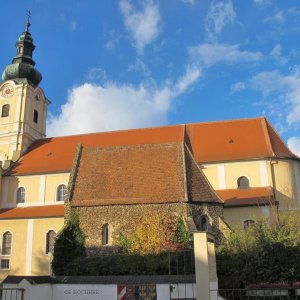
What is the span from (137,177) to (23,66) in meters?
23.3

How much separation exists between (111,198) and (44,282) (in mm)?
8301

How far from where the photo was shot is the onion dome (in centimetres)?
Answer: 4131

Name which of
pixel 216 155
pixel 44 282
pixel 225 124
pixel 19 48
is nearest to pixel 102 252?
pixel 44 282

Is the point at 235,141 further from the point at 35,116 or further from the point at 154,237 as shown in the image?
the point at 35,116

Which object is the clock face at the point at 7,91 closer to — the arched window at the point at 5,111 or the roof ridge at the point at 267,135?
the arched window at the point at 5,111

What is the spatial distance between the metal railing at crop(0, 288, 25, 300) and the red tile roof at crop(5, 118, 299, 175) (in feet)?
65.8

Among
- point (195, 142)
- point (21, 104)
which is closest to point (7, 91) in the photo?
point (21, 104)

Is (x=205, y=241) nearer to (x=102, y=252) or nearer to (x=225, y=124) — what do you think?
(x=102, y=252)

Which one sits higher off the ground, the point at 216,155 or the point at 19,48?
the point at 19,48

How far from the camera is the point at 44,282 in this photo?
15.0 metres

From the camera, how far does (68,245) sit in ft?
72.1

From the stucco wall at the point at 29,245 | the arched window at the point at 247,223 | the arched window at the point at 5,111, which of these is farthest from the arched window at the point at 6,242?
the arched window at the point at 247,223

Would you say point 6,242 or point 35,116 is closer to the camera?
point 6,242

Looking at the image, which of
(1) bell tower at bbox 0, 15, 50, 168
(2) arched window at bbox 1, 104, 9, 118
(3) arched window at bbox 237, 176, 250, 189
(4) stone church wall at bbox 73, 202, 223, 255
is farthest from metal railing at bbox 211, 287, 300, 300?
(2) arched window at bbox 1, 104, 9, 118
